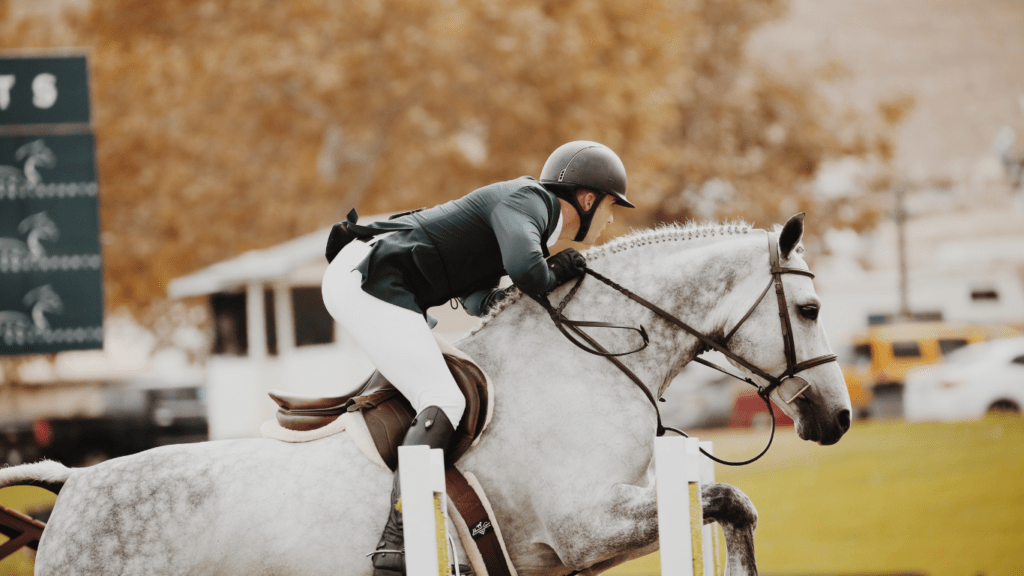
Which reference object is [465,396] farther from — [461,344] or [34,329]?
[34,329]

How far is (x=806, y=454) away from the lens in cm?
1542

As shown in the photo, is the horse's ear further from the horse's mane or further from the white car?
the white car

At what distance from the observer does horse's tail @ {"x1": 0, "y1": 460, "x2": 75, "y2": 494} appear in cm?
378

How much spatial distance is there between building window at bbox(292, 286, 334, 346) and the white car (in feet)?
40.0

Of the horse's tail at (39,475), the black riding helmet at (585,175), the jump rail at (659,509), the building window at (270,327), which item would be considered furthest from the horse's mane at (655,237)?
the building window at (270,327)

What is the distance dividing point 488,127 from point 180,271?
319 inches

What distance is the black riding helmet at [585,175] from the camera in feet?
12.5

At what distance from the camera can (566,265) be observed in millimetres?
3762

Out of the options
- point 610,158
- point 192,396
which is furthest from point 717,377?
point 610,158

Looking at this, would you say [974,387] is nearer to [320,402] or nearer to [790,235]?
[790,235]

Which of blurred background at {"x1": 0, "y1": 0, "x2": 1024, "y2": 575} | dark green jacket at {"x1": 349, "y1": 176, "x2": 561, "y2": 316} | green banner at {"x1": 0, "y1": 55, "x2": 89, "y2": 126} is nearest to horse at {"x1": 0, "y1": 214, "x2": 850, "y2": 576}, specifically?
dark green jacket at {"x1": 349, "y1": 176, "x2": 561, "y2": 316}

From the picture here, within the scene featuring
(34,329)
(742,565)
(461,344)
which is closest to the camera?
(742,565)

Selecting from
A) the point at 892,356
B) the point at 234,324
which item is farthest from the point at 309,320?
the point at 892,356

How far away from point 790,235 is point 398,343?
158 centimetres
